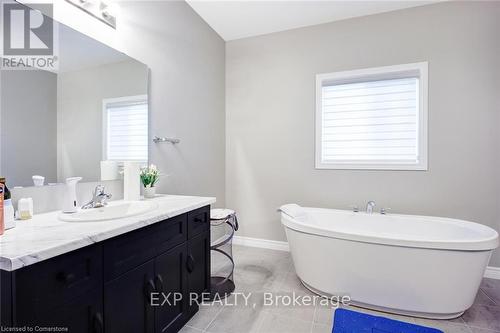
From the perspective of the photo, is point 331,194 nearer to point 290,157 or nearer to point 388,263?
point 290,157

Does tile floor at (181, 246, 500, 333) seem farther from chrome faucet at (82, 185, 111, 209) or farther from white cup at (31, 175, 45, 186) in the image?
white cup at (31, 175, 45, 186)

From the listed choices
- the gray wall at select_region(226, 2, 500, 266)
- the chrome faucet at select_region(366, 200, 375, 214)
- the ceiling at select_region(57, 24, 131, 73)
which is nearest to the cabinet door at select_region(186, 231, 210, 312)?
the ceiling at select_region(57, 24, 131, 73)

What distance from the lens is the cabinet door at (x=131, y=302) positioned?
112 centimetres

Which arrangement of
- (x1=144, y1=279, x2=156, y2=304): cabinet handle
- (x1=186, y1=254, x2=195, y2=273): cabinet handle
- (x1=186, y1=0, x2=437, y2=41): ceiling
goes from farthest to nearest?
(x1=186, y1=0, x2=437, y2=41): ceiling
(x1=186, y1=254, x2=195, y2=273): cabinet handle
(x1=144, y1=279, x2=156, y2=304): cabinet handle

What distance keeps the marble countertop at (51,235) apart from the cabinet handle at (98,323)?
335mm

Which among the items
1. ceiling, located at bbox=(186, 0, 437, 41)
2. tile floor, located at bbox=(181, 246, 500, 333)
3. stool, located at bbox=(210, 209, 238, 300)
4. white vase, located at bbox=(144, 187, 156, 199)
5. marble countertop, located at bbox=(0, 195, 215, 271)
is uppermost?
ceiling, located at bbox=(186, 0, 437, 41)

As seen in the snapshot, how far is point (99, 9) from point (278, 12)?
1.84 m

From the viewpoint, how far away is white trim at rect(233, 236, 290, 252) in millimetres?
3147

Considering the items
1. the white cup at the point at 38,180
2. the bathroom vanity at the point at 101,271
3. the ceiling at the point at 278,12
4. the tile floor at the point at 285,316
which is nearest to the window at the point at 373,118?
the ceiling at the point at 278,12

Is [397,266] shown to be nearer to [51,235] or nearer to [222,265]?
[222,265]

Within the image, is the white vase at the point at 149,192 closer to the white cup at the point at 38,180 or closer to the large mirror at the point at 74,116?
the large mirror at the point at 74,116

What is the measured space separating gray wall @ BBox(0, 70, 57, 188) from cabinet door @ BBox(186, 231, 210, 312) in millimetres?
945

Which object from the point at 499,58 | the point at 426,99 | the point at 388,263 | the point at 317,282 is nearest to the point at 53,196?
the point at 317,282

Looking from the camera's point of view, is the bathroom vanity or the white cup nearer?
the bathroom vanity
